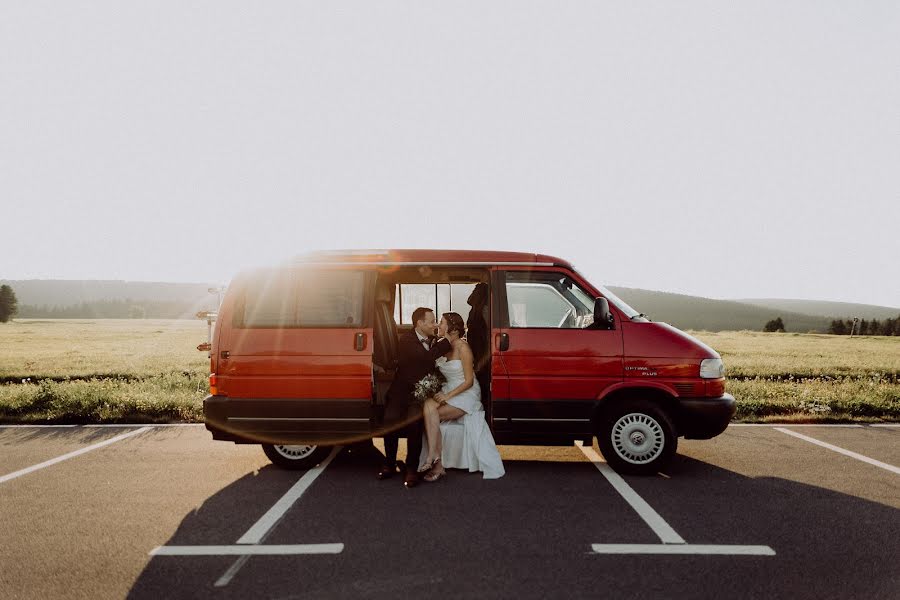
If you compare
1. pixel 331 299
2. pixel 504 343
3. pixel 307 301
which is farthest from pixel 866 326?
pixel 307 301

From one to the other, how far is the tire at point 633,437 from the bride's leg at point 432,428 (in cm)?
156

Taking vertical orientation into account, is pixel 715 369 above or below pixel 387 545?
above

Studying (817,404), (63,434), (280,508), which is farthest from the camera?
(817,404)

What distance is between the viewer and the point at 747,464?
6703mm

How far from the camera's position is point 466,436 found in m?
6.34

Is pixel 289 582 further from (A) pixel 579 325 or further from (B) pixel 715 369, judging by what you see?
(B) pixel 715 369

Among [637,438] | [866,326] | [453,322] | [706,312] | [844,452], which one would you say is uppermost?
[453,322]

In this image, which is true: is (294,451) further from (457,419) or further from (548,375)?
(548,375)

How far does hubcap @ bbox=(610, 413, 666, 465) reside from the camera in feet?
20.5

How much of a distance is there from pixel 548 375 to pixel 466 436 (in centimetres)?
100

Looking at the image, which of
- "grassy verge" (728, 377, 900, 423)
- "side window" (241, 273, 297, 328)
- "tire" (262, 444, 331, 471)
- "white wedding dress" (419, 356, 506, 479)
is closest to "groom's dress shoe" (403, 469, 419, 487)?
"white wedding dress" (419, 356, 506, 479)

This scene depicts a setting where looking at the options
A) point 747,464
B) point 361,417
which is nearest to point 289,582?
point 361,417

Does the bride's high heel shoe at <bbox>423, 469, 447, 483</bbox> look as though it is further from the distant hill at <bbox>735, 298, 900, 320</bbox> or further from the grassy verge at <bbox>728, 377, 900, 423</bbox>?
the distant hill at <bbox>735, 298, 900, 320</bbox>

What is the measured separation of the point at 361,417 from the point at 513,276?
2.01 meters
